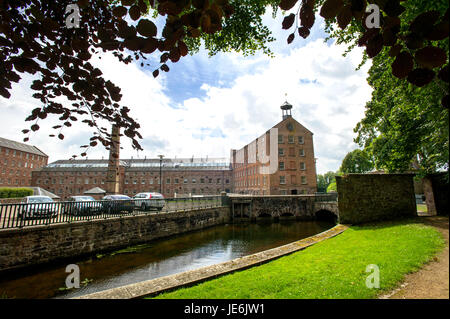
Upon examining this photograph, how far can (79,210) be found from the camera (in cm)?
1171

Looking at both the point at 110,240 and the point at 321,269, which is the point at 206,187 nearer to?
the point at 110,240

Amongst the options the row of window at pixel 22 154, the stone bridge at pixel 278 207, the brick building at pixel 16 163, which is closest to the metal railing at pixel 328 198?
the stone bridge at pixel 278 207

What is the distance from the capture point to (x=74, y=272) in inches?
335

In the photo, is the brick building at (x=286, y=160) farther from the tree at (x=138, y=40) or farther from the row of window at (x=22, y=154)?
the row of window at (x=22, y=154)

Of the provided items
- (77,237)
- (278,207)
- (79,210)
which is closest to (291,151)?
(278,207)

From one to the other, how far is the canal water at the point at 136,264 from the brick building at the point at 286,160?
16.8 meters

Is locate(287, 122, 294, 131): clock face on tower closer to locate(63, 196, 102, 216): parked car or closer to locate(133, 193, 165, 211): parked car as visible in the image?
locate(133, 193, 165, 211): parked car

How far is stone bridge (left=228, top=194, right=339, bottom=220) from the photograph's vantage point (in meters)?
25.9

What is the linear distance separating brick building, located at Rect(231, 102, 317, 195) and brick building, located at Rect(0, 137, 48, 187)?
207 feet

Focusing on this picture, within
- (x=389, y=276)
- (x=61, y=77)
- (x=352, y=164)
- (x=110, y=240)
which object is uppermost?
(x=352, y=164)

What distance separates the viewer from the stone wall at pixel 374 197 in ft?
45.3

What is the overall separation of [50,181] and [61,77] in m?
72.4
